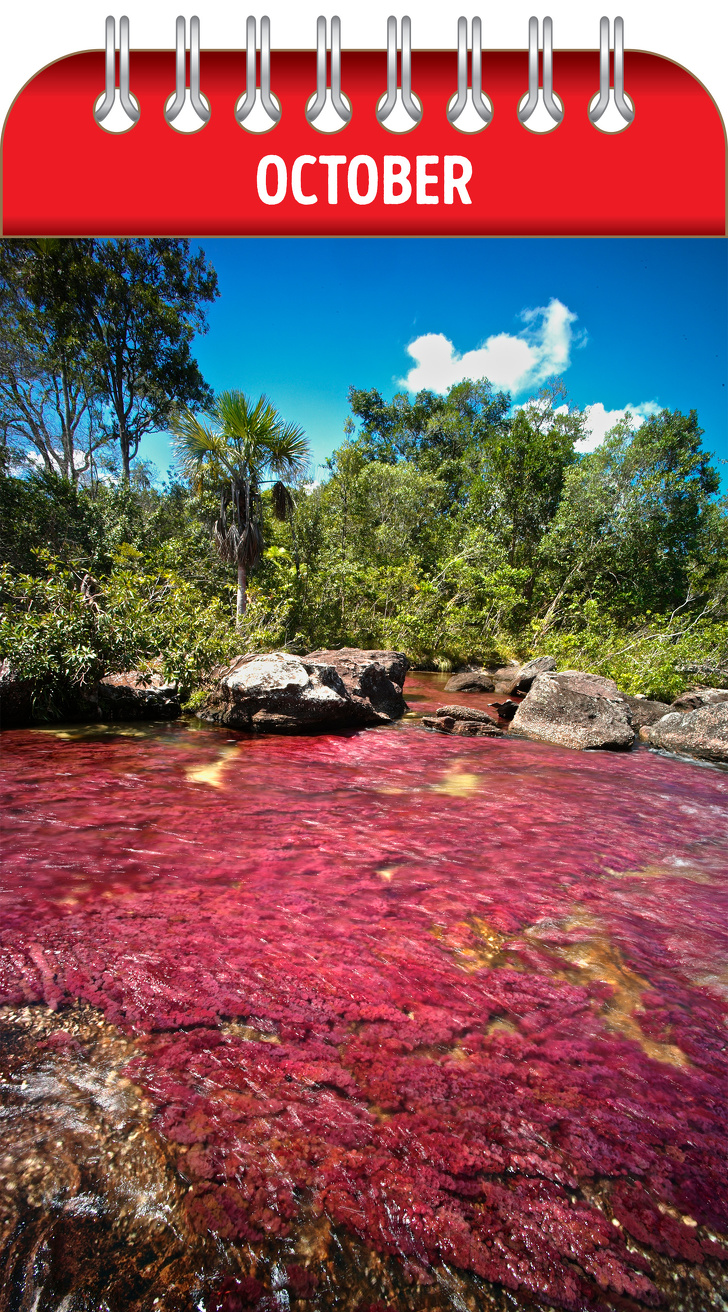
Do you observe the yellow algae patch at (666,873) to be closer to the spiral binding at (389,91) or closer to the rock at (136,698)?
the spiral binding at (389,91)

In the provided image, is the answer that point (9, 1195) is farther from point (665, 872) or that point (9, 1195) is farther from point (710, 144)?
point (710, 144)

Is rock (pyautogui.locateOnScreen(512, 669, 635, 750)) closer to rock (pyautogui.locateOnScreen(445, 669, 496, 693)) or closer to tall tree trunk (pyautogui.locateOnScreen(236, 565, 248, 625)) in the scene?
rock (pyautogui.locateOnScreen(445, 669, 496, 693))

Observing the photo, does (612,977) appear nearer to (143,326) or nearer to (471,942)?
(471,942)

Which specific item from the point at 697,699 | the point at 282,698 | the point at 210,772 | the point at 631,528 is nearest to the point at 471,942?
the point at 210,772

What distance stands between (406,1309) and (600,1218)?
455mm

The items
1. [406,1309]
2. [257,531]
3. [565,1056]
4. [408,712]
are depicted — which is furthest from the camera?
[257,531]

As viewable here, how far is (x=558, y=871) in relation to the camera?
2.74 m

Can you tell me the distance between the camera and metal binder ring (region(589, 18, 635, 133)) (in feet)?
5.89

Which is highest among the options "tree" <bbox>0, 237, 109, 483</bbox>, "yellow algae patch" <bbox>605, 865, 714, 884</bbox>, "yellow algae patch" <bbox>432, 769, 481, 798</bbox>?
"tree" <bbox>0, 237, 109, 483</bbox>

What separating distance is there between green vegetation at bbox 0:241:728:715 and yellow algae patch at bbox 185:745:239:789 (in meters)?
2.48

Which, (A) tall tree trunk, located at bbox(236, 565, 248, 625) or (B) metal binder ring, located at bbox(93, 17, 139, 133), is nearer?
(B) metal binder ring, located at bbox(93, 17, 139, 133)

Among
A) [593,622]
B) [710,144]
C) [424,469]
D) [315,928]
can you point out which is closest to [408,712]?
[315,928]

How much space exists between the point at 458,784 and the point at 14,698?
4898 millimetres

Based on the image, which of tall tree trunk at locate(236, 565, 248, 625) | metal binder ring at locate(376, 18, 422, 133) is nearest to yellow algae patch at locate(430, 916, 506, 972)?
metal binder ring at locate(376, 18, 422, 133)
